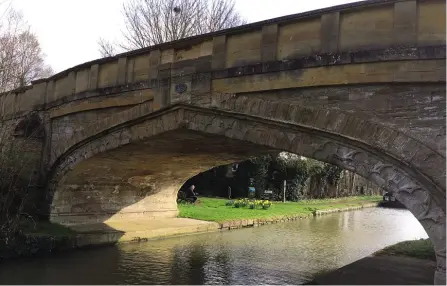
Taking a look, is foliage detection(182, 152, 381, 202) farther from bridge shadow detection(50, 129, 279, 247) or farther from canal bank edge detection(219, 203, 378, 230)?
bridge shadow detection(50, 129, 279, 247)

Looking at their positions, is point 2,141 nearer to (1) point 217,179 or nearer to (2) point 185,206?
(2) point 185,206

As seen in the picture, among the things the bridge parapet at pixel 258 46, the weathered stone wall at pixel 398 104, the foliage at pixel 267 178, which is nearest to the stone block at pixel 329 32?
the bridge parapet at pixel 258 46

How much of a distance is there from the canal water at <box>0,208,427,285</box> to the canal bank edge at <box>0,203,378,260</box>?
0.23 m

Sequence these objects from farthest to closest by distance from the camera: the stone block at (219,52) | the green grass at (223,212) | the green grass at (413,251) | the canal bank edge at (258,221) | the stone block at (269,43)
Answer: the green grass at (223,212), the canal bank edge at (258,221), the green grass at (413,251), the stone block at (219,52), the stone block at (269,43)

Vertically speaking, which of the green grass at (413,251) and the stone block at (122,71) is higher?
the stone block at (122,71)

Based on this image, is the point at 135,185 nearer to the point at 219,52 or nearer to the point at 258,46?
the point at 219,52

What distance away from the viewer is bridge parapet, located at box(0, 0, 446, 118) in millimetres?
5984

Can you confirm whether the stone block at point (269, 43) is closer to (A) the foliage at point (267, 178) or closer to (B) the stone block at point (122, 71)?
(B) the stone block at point (122, 71)

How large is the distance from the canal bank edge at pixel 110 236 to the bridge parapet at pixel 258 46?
3207mm

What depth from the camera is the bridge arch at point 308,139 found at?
18.3ft

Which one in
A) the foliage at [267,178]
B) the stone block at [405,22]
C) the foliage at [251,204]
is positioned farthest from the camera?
the foliage at [267,178]

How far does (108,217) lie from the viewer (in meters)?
12.7

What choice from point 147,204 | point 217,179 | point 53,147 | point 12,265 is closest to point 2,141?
point 53,147

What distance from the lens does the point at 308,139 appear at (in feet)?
21.9
